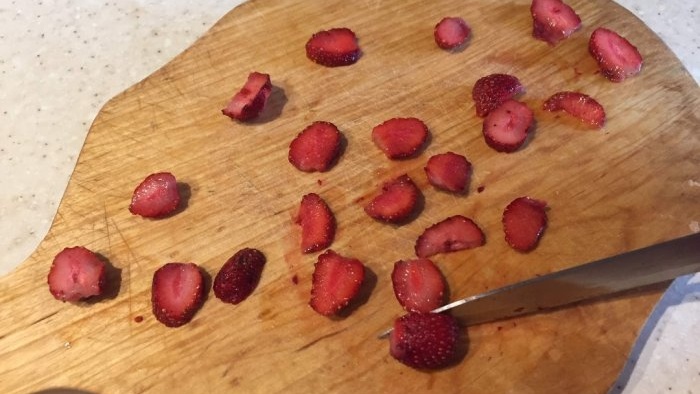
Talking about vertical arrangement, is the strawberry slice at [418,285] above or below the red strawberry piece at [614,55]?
below

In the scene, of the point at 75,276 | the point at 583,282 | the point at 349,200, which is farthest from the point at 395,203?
the point at 75,276

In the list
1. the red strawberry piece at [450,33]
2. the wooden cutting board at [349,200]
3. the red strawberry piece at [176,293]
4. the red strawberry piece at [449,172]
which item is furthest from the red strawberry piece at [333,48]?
the red strawberry piece at [176,293]

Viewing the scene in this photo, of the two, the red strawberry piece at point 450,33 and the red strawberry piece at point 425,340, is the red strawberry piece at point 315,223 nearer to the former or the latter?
the red strawberry piece at point 425,340

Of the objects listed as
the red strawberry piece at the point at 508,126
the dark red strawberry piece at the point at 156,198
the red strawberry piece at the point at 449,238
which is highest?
the red strawberry piece at the point at 508,126

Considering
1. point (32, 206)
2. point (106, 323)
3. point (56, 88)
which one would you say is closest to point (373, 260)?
point (106, 323)

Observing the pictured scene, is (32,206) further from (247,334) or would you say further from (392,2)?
(392,2)

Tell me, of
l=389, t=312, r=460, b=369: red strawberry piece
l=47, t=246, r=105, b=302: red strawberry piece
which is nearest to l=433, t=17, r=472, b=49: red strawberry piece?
l=389, t=312, r=460, b=369: red strawberry piece

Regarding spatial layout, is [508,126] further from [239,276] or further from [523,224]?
[239,276]
